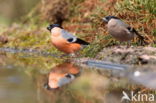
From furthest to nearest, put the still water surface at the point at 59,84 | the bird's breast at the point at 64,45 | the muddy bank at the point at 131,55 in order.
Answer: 1. the bird's breast at the point at 64,45
2. the muddy bank at the point at 131,55
3. the still water surface at the point at 59,84

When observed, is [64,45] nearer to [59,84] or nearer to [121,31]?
[121,31]

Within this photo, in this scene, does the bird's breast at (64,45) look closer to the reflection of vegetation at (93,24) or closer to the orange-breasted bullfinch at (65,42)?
the orange-breasted bullfinch at (65,42)

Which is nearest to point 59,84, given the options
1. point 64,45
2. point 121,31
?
point 121,31

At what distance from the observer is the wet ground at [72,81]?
464 cm

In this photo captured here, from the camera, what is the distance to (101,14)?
360 inches

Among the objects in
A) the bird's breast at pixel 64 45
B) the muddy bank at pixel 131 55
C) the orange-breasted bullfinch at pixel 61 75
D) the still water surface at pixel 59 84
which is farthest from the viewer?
the bird's breast at pixel 64 45

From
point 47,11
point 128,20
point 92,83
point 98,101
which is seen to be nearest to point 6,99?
point 98,101

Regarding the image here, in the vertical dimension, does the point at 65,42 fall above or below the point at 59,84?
above

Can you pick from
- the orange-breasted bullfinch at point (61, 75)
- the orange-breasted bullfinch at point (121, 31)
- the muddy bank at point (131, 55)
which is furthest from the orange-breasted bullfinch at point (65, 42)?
the orange-breasted bullfinch at point (121, 31)

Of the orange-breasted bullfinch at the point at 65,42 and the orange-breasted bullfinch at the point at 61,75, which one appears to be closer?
the orange-breasted bullfinch at the point at 61,75

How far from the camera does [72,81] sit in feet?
18.8

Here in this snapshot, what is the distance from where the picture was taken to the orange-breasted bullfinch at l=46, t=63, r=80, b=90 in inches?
219

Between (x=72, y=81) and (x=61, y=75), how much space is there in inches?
25.2

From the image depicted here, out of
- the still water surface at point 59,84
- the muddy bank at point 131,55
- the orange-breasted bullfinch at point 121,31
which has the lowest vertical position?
the still water surface at point 59,84
